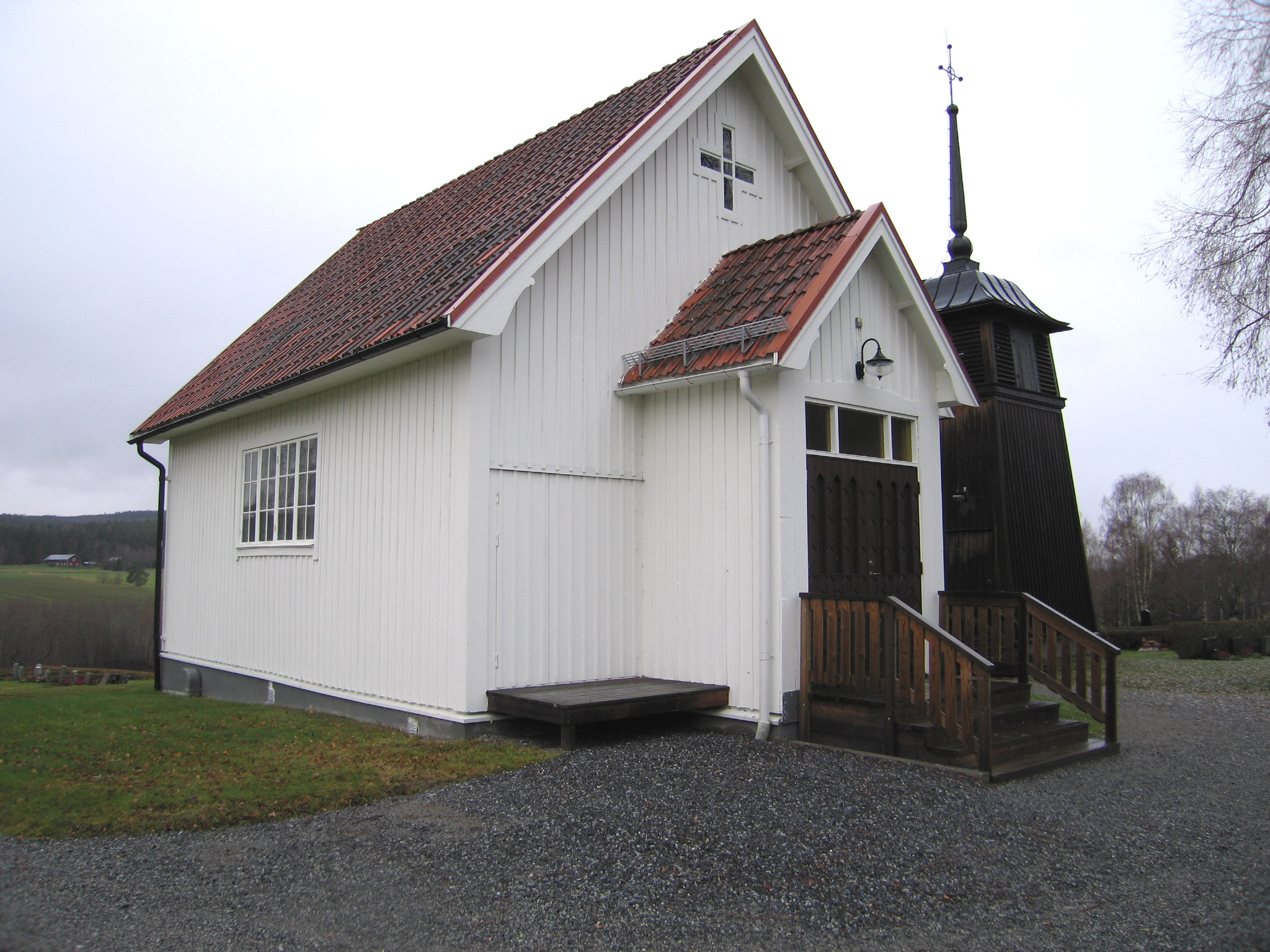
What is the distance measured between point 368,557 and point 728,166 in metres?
6.21

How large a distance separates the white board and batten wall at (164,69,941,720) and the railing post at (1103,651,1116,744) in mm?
1969

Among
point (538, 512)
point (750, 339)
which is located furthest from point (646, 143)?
point (538, 512)

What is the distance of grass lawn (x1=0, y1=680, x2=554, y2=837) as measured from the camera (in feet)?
20.1

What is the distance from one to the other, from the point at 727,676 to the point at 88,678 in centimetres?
2741

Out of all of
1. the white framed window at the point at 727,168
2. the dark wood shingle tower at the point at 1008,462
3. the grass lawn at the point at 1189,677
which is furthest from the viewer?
the dark wood shingle tower at the point at 1008,462

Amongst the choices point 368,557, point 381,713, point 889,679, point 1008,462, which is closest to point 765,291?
point 889,679

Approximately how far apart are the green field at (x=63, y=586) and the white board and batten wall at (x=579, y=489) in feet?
129

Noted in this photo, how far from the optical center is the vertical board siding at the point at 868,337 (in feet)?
30.2

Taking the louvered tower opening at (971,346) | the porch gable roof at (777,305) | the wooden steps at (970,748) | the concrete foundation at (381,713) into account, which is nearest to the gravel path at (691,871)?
the wooden steps at (970,748)

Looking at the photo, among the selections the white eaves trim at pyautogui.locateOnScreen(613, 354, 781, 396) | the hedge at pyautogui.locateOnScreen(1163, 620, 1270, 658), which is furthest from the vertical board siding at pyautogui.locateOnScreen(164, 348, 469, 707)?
the hedge at pyautogui.locateOnScreen(1163, 620, 1270, 658)

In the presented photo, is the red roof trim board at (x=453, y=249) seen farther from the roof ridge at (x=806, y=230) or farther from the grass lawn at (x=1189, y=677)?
the grass lawn at (x=1189, y=677)

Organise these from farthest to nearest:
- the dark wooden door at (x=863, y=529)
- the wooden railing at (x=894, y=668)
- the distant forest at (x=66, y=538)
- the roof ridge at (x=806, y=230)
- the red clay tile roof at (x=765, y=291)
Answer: the distant forest at (x=66, y=538) → the roof ridge at (x=806, y=230) → the dark wooden door at (x=863, y=529) → the red clay tile roof at (x=765, y=291) → the wooden railing at (x=894, y=668)

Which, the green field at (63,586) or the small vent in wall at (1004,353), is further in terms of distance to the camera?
the green field at (63,586)

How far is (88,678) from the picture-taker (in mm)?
29047
